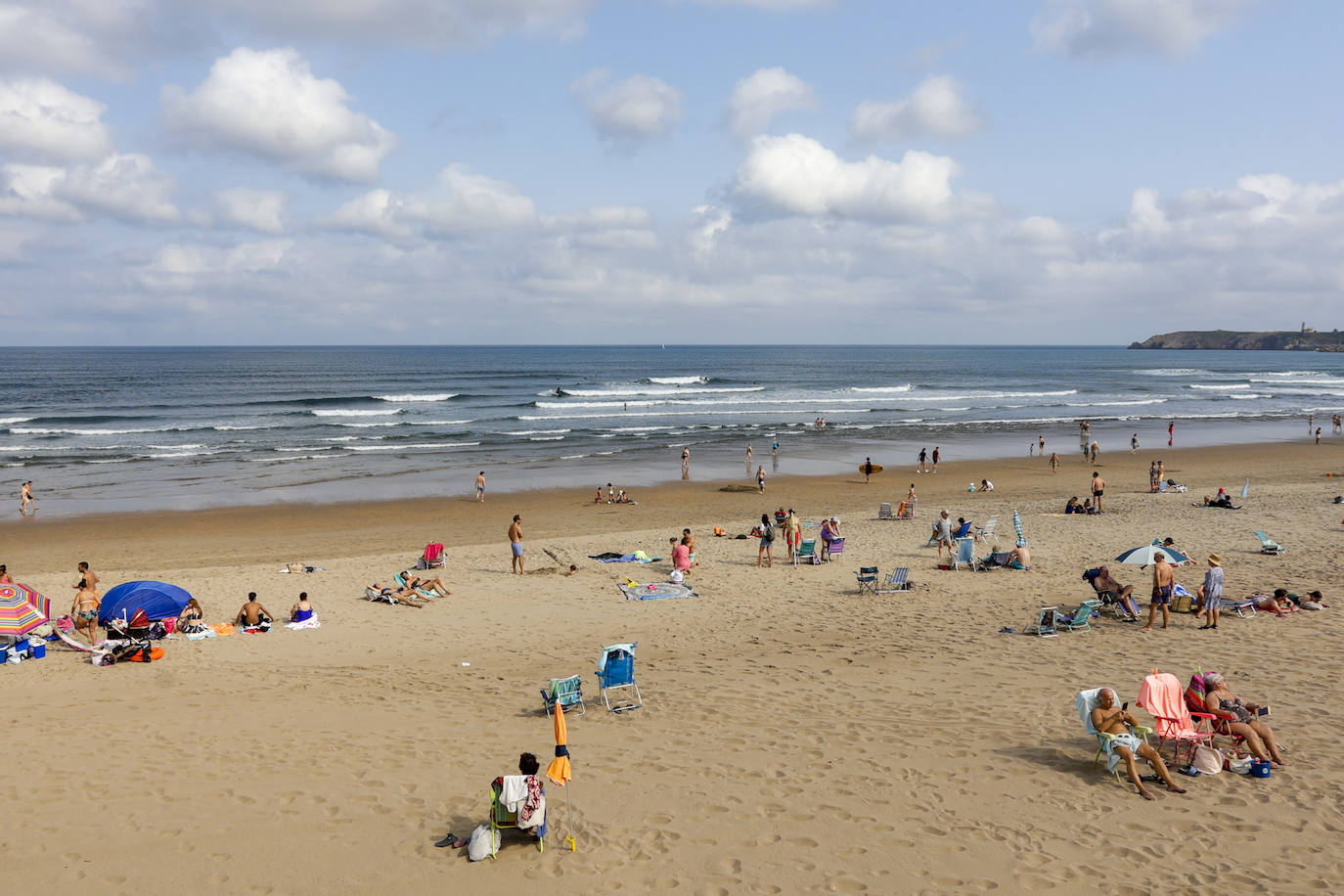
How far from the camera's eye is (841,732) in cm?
841

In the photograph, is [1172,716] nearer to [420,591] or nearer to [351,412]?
[420,591]

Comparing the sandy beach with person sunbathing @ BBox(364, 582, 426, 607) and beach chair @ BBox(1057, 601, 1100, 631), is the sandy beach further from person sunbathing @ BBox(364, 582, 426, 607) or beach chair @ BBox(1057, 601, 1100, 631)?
person sunbathing @ BBox(364, 582, 426, 607)

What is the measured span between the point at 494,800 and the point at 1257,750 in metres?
6.60

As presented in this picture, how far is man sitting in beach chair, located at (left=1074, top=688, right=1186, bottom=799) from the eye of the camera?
707cm

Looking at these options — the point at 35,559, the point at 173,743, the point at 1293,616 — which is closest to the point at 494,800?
the point at 173,743

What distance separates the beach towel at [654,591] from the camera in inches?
573

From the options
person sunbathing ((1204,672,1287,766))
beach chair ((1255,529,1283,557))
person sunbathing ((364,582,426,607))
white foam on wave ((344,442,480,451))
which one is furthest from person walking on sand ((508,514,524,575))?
white foam on wave ((344,442,480,451))

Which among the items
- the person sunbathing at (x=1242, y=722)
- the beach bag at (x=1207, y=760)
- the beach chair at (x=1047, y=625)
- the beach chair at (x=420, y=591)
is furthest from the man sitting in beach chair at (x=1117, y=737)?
the beach chair at (x=420, y=591)

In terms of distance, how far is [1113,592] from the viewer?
12445 millimetres

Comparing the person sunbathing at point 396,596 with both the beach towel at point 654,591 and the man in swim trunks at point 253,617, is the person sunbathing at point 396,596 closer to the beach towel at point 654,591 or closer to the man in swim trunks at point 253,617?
the man in swim trunks at point 253,617

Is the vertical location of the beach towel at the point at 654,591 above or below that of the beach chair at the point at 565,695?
below

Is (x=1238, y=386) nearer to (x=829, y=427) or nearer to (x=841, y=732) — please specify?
(x=829, y=427)

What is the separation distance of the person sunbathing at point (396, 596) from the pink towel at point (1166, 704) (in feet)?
36.1

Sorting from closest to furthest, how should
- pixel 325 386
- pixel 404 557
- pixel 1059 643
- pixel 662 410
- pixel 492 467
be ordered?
pixel 1059 643
pixel 404 557
pixel 492 467
pixel 662 410
pixel 325 386
